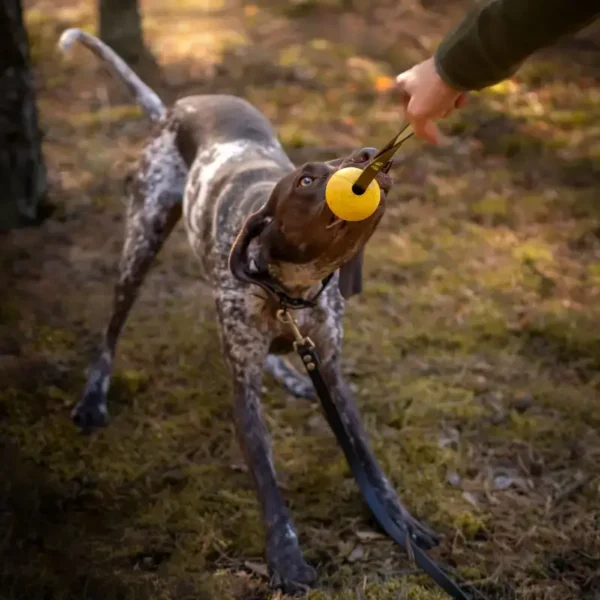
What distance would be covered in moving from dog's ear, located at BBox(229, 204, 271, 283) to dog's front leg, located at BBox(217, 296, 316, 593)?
28 centimetres

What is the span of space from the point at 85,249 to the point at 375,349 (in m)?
2.33

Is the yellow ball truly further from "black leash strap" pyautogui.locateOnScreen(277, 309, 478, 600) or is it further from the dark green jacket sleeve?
"black leash strap" pyautogui.locateOnScreen(277, 309, 478, 600)

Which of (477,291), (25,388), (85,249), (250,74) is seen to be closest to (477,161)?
(477,291)

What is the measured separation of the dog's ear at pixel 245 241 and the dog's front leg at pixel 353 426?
0.45 m

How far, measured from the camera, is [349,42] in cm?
970

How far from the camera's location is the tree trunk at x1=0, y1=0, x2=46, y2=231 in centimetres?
555

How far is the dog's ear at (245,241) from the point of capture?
2936 millimetres

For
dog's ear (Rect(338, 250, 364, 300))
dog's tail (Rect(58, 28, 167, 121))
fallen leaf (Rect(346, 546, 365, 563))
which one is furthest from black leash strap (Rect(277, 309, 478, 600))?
dog's tail (Rect(58, 28, 167, 121))

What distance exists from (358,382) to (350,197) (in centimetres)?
211

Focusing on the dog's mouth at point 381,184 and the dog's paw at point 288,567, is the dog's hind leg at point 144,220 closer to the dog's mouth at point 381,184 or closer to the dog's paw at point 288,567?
the dog's paw at point 288,567

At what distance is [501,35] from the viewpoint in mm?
2377

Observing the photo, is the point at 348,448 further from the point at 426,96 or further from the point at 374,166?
the point at 426,96

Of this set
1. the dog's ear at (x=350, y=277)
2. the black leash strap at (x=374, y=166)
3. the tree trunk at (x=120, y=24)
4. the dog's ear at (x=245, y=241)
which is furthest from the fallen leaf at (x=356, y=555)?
the tree trunk at (x=120, y=24)

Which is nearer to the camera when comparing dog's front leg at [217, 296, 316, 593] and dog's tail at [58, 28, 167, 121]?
dog's front leg at [217, 296, 316, 593]
